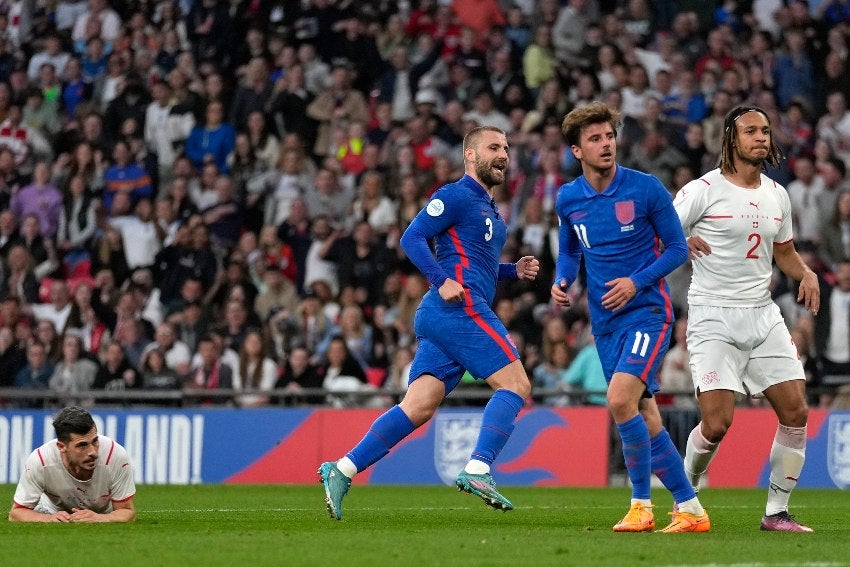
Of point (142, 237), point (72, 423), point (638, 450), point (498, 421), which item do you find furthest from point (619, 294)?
point (142, 237)

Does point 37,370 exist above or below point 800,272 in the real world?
below

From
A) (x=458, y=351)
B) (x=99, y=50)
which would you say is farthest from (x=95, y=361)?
(x=458, y=351)

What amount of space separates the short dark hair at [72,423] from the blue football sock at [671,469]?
344 cm

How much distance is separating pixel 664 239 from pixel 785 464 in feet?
A: 5.36

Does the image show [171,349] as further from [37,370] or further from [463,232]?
[463,232]

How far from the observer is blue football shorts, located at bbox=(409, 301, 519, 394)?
31.6 ft

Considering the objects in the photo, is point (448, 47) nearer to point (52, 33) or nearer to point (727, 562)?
point (52, 33)

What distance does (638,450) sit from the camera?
910cm

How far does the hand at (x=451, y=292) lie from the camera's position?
946 centimetres

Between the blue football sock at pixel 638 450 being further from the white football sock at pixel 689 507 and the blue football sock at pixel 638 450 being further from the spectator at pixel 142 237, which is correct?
the spectator at pixel 142 237

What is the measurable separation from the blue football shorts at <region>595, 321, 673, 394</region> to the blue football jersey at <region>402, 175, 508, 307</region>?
3.06ft

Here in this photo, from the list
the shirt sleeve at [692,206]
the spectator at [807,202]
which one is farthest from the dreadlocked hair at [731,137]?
the spectator at [807,202]

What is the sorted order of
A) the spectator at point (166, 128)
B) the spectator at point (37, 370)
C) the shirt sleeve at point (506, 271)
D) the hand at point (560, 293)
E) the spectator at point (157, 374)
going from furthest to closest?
the spectator at point (166, 128) < the spectator at point (37, 370) < the spectator at point (157, 374) < the shirt sleeve at point (506, 271) < the hand at point (560, 293)

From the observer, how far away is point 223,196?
2120 cm
